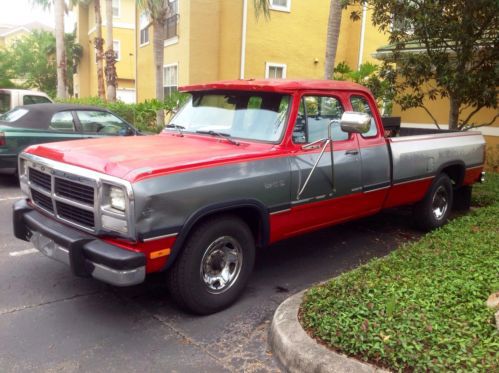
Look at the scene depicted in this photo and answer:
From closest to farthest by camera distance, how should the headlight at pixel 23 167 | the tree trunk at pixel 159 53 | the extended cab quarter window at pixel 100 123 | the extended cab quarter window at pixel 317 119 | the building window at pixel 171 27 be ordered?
1. the headlight at pixel 23 167
2. the extended cab quarter window at pixel 317 119
3. the extended cab quarter window at pixel 100 123
4. the tree trunk at pixel 159 53
5. the building window at pixel 171 27

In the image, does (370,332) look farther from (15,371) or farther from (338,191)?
(15,371)

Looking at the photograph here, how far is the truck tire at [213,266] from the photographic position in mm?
3732

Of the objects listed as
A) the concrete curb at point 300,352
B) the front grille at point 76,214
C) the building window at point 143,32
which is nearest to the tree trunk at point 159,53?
the building window at point 143,32

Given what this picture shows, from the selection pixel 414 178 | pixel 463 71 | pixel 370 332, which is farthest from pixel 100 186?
pixel 463 71

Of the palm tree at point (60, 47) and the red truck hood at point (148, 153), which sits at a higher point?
the palm tree at point (60, 47)

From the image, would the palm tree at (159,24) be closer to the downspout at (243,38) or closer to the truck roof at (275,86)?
the downspout at (243,38)

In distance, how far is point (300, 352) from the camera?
125 inches

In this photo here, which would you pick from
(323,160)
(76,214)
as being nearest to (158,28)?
(323,160)

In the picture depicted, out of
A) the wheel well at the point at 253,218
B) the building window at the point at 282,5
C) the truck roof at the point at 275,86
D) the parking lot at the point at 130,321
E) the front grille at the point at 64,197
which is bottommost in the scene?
the parking lot at the point at 130,321

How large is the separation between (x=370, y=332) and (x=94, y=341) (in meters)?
1.99

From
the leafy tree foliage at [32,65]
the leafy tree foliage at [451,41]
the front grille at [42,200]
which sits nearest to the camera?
the front grille at [42,200]

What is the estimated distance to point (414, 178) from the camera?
5969 mm

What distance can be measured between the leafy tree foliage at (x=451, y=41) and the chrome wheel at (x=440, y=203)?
6.68ft

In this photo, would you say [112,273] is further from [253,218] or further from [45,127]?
[45,127]
